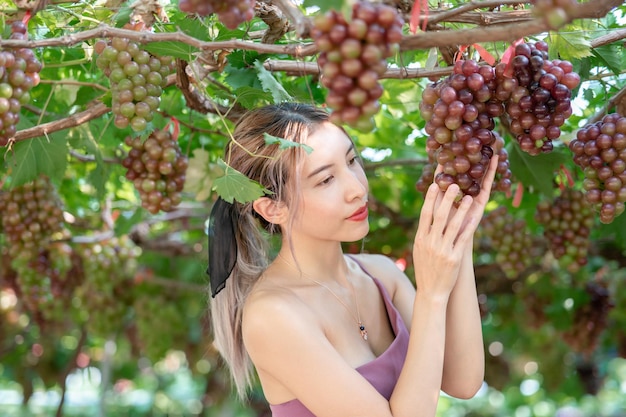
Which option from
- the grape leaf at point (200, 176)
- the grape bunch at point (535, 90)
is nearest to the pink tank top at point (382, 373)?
the grape bunch at point (535, 90)

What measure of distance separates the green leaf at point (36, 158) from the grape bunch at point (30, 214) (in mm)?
532

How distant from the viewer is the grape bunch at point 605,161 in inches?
67.9

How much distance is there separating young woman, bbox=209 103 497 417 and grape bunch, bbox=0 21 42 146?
1.53 ft

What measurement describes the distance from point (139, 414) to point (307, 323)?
7547mm

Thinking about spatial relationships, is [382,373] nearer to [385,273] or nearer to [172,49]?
[385,273]

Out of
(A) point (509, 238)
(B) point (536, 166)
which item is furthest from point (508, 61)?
(A) point (509, 238)

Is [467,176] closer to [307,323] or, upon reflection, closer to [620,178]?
[620,178]

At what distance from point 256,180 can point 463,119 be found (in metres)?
0.73

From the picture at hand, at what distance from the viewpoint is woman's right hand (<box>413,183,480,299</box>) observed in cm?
161

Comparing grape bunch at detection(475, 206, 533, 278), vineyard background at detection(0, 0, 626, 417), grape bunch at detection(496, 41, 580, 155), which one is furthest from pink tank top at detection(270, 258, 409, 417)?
grape bunch at detection(475, 206, 533, 278)

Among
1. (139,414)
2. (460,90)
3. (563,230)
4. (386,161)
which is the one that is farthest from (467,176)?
(139,414)

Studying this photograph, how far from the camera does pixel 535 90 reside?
152cm

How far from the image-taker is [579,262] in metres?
2.86

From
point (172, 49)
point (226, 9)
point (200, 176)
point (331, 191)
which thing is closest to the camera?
point (226, 9)
